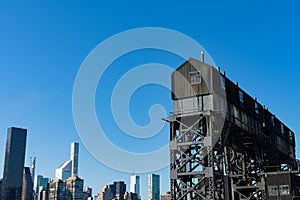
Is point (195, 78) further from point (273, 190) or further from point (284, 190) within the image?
point (284, 190)

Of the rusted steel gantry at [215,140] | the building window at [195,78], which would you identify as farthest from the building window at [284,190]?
the building window at [195,78]

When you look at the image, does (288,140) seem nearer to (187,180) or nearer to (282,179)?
(282,179)

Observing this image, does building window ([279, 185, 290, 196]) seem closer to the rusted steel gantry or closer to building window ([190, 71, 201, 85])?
the rusted steel gantry

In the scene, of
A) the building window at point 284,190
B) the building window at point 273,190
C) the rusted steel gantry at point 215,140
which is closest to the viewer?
the rusted steel gantry at point 215,140

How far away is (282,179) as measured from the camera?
151 ft

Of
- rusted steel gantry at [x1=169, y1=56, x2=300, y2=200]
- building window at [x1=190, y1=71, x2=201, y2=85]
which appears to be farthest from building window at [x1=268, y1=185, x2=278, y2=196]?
building window at [x1=190, y1=71, x2=201, y2=85]

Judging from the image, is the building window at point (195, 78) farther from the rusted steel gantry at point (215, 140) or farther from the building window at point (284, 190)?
the building window at point (284, 190)

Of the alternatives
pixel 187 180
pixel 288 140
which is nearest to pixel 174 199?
pixel 187 180

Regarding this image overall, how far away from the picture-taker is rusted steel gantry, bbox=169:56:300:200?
3853 centimetres

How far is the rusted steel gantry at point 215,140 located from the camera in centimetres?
3853

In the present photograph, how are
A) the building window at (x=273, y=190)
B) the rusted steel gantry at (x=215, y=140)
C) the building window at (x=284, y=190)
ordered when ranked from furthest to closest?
the building window at (x=273, y=190) → the building window at (x=284, y=190) → the rusted steel gantry at (x=215, y=140)

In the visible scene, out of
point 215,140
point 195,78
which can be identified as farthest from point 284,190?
point 195,78

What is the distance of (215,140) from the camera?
39.1 m

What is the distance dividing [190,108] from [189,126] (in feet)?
6.07
